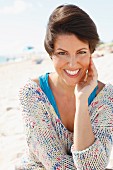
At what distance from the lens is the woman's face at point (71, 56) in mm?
2451

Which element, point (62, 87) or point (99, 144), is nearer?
point (99, 144)

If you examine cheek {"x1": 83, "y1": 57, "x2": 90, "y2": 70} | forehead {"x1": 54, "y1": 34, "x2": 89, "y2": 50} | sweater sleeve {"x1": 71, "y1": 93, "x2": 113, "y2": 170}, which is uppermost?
forehead {"x1": 54, "y1": 34, "x2": 89, "y2": 50}

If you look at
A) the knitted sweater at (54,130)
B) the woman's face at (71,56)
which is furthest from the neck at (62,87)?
the woman's face at (71,56)

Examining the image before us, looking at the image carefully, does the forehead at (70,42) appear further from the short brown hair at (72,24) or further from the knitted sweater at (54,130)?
the knitted sweater at (54,130)

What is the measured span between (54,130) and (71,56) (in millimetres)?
628

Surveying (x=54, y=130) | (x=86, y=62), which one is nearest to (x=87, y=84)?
(x=86, y=62)

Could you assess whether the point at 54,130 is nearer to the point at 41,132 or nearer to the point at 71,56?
the point at 41,132

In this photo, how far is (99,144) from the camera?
2.46 m

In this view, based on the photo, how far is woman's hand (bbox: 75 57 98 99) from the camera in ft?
8.49

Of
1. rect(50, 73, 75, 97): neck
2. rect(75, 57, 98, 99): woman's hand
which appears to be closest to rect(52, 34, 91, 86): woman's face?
rect(75, 57, 98, 99): woman's hand

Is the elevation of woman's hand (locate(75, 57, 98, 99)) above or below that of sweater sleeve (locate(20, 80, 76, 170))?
above

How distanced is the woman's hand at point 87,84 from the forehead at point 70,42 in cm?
26

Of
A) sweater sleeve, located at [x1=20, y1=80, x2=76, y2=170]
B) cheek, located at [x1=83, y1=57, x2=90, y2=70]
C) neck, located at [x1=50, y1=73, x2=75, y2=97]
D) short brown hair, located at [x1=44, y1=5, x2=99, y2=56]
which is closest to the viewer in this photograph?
short brown hair, located at [x1=44, y1=5, x2=99, y2=56]

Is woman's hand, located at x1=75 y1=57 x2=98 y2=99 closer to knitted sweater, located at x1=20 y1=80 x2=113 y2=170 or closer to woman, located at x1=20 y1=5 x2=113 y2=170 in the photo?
woman, located at x1=20 y1=5 x2=113 y2=170
